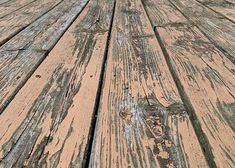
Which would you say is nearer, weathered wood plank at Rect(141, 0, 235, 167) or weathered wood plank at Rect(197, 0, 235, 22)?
weathered wood plank at Rect(141, 0, 235, 167)

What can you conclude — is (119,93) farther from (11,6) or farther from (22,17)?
(11,6)

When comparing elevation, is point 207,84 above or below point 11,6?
above

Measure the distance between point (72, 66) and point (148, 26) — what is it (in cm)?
64

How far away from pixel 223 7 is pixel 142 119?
5.10ft

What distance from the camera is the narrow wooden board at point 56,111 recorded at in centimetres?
72

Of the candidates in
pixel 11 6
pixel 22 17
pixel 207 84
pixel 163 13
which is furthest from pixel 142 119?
pixel 11 6

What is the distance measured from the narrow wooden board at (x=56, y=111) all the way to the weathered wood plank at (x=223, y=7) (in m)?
0.89

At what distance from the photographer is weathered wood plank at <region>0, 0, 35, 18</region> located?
2266 millimetres

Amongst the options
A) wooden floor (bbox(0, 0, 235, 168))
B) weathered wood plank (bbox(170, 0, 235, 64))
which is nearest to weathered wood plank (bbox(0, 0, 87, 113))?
wooden floor (bbox(0, 0, 235, 168))

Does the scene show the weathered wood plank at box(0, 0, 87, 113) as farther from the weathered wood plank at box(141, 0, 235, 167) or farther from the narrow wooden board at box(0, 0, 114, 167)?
the weathered wood plank at box(141, 0, 235, 167)

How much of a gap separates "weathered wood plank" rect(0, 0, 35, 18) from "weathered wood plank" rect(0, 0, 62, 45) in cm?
6

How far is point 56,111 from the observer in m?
0.90

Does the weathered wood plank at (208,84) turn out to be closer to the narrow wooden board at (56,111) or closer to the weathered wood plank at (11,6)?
the narrow wooden board at (56,111)

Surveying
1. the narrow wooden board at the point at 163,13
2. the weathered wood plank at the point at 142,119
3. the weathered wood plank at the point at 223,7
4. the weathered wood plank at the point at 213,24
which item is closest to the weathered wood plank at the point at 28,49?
the weathered wood plank at the point at 142,119
